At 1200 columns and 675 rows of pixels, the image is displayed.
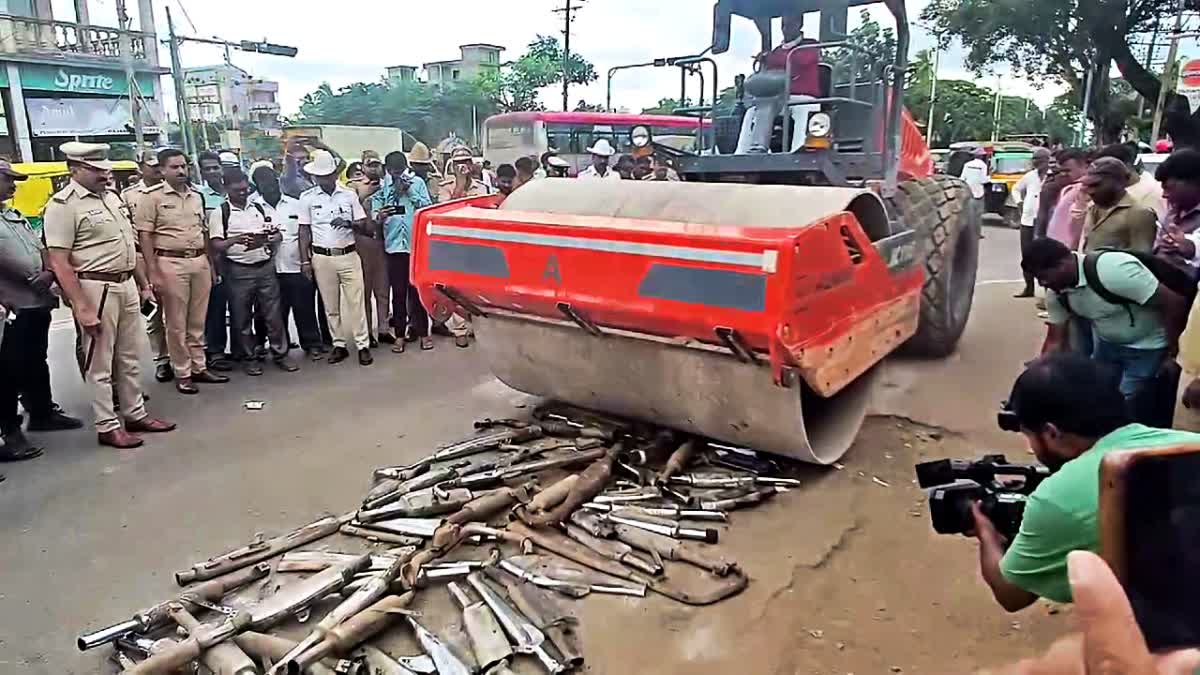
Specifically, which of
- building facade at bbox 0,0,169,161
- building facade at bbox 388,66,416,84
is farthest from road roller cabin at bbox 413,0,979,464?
building facade at bbox 388,66,416,84

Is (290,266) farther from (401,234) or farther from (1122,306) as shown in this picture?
(1122,306)

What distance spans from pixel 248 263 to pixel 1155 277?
5360 mm

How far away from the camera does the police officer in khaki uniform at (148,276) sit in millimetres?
5495

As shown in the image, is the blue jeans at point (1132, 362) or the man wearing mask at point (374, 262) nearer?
the blue jeans at point (1132, 362)

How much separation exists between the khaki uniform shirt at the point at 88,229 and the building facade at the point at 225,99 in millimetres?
22932

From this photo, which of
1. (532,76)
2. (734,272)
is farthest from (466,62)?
(734,272)

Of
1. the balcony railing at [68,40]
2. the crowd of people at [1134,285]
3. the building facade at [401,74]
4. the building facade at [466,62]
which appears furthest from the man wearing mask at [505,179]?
the building facade at [466,62]

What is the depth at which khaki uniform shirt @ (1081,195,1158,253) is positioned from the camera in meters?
4.13

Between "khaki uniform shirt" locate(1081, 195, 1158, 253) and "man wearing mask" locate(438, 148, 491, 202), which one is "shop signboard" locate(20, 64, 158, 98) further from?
"khaki uniform shirt" locate(1081, 195, 1158, 253)

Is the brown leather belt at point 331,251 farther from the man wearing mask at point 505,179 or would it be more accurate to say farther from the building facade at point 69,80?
the building facade at point 69,80

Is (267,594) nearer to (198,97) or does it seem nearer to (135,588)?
(135,588)

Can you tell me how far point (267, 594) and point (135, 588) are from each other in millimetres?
536

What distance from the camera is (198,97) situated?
88.9ft

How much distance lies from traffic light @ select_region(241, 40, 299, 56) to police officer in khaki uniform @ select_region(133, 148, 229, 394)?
1321 centimetres
